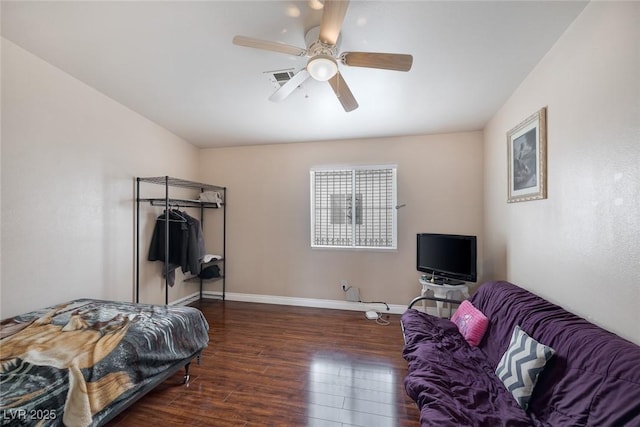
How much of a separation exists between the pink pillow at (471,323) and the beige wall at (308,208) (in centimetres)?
130

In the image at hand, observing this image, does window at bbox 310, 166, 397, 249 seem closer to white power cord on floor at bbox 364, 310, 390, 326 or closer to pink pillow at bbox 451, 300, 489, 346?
white power cord on floor at bbox 364, 310, 390, 326

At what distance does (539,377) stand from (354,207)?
2.73 m

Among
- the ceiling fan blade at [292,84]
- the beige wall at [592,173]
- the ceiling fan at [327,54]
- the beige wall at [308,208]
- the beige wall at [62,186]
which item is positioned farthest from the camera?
the beige wall at [308,208]

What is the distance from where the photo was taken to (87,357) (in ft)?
5.02

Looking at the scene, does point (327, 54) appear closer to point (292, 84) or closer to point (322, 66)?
point (322, 66)

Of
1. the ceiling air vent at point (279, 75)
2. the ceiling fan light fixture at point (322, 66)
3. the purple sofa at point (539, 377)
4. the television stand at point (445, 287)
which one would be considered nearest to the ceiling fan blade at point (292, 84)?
the ceiling fan light fixture at point (322, 66)

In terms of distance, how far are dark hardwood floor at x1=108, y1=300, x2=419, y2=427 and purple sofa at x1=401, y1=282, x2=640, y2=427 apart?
1.49 feet

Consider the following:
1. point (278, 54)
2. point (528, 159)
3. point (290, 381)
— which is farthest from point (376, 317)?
point (278, 54)

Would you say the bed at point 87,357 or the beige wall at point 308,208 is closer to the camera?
the bed at point 87,357

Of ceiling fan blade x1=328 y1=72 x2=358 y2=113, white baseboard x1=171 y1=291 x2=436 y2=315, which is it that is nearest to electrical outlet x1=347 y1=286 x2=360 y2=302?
white baseboard x1=171 y1=291 x2=436 y2=315

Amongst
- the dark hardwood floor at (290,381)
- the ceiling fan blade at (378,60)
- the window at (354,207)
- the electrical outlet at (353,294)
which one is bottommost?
→ the dark hardwood floor at (290,381)

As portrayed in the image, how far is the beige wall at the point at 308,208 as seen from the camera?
11.6 ft

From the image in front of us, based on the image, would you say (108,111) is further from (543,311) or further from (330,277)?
(543,311)

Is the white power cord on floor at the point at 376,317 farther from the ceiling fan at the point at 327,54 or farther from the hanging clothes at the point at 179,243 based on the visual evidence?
the ceiling fan at the point at 327,54
